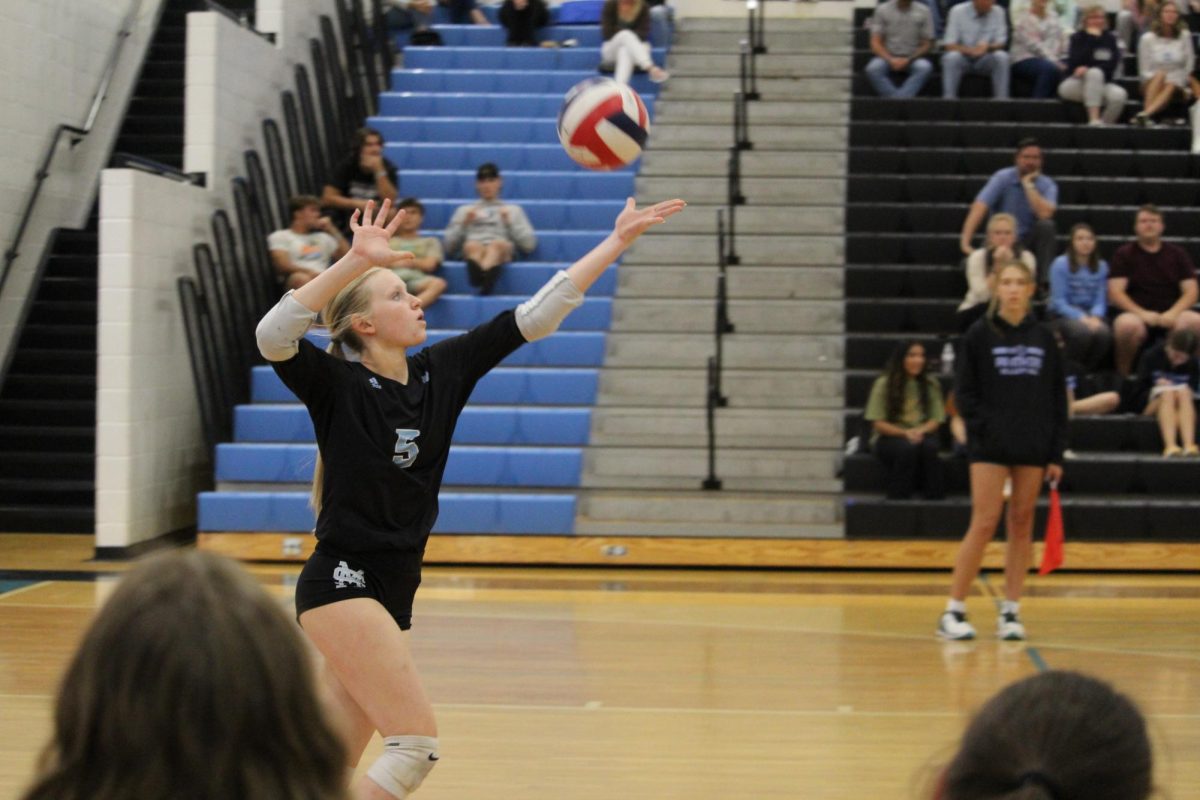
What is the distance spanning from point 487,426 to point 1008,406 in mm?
4023

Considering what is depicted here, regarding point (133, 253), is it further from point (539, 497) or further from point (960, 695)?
point (960, 695)

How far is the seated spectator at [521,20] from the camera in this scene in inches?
546

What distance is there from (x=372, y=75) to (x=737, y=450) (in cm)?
553

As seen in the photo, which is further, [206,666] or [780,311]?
[780,311]

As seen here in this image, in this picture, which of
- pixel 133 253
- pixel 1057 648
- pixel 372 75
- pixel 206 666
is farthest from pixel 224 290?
pixel 206 666

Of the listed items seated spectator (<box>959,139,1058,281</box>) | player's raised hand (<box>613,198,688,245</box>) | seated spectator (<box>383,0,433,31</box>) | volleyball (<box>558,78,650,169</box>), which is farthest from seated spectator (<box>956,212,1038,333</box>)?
seated spectator (<box>383,0,433,31</box>)

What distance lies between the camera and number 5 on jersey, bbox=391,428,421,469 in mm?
3615

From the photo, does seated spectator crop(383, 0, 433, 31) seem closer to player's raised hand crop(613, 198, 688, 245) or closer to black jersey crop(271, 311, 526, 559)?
player's raised hand crop(613, 198, 688, 245)

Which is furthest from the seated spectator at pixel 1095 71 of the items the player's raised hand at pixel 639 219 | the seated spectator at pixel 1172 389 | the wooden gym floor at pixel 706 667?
the player's raised hand at pixel 639 219

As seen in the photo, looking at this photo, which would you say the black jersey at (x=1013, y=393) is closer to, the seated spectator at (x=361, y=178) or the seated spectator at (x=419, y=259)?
the seated spectator at (x=419, y=259)

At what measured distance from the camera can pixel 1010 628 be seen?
711 centimetres

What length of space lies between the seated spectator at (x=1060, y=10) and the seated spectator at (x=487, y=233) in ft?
16.5

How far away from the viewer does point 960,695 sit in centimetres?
608

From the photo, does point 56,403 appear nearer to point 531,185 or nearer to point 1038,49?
point 531,185
